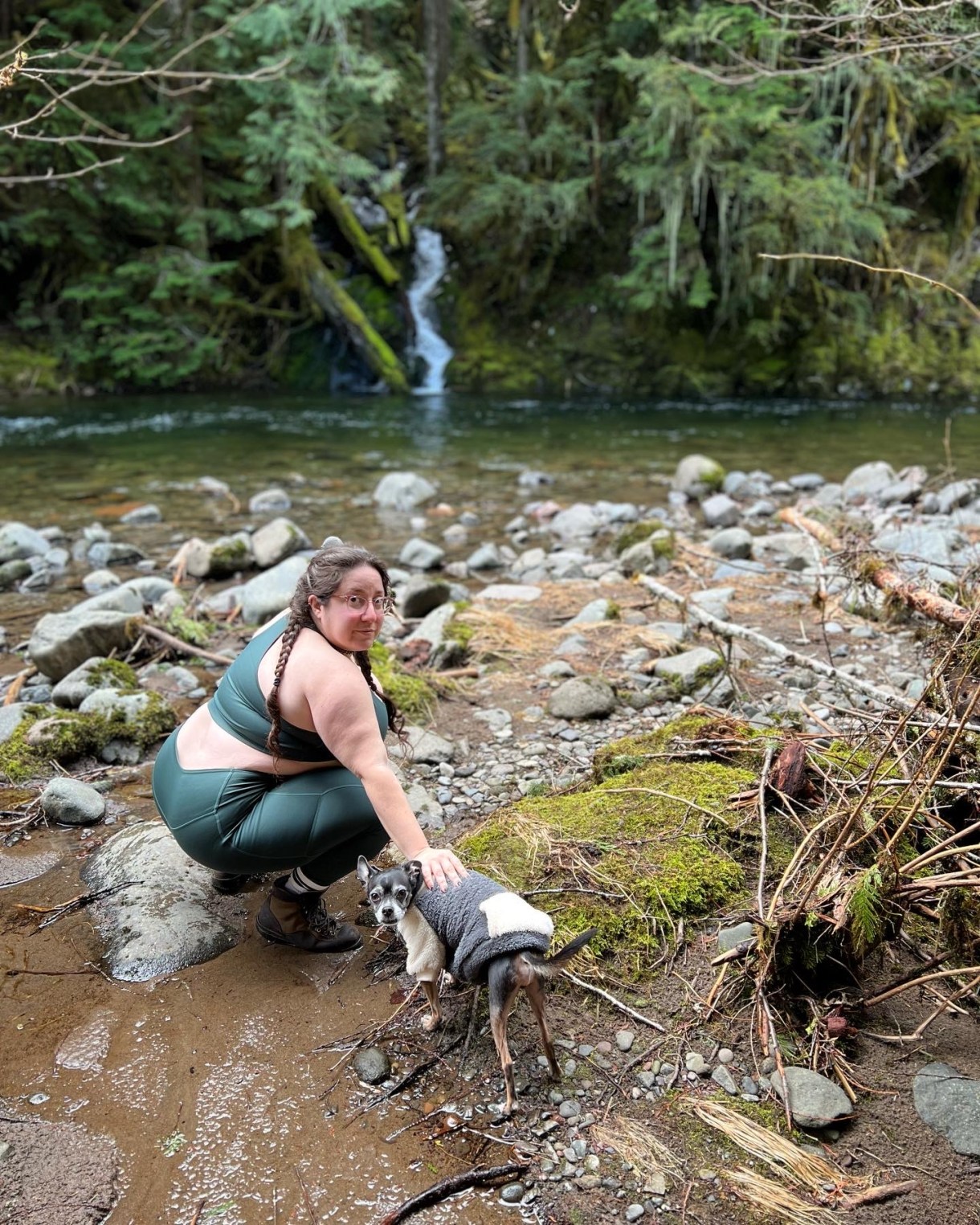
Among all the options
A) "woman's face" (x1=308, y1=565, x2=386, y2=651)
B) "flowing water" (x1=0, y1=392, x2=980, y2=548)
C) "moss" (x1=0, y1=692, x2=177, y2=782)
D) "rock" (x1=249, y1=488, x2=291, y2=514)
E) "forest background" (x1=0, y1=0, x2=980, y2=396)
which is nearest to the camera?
"woman's face" (x1=308, y1=565, x2=386, y2=651)

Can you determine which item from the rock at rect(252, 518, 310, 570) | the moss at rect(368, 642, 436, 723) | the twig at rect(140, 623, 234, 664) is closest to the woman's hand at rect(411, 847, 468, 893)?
the moss at rect(368, 642, 436, 723)

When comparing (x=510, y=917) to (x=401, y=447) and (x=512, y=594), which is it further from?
(x=401, y=447)

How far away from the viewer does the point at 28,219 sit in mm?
16594

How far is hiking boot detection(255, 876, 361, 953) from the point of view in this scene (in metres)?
2.66

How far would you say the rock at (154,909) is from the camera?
2.62 m

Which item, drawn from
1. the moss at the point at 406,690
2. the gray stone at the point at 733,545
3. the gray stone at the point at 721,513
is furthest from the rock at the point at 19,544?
the gray stone at the point at 721,513

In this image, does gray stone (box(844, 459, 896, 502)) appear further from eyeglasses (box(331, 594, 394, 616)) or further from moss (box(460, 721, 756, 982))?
eyeglasses (box(331, 594, 394, 616))

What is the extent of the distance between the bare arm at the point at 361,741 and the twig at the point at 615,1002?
0.49m

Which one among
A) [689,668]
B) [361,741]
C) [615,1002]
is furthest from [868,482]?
[361,741]

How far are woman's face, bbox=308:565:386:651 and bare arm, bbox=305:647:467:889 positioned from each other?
3.6 inches

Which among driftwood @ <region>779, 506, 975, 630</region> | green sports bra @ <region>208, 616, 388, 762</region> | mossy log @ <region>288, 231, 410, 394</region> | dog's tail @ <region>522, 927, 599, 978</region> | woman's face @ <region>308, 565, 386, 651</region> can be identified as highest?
mossy log @ <region>288, 231, 410, 394</region>

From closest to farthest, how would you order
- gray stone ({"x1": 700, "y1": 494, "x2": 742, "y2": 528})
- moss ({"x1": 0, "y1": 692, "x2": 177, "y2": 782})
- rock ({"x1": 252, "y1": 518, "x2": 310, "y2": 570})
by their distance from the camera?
moss ({"x1": 0, "y1": 692, "x2": 177, "y2": 782})
rock ({"x1": 252, "y1": 518, "x2": 310, "y2": 570})
gray stone ({"x1": 700, "y1": 494, "x2": 742, "y2": 528})

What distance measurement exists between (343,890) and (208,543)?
5.40m

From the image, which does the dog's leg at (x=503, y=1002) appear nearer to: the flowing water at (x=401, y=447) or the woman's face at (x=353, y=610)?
the woman's face at (x=353, y=610)
